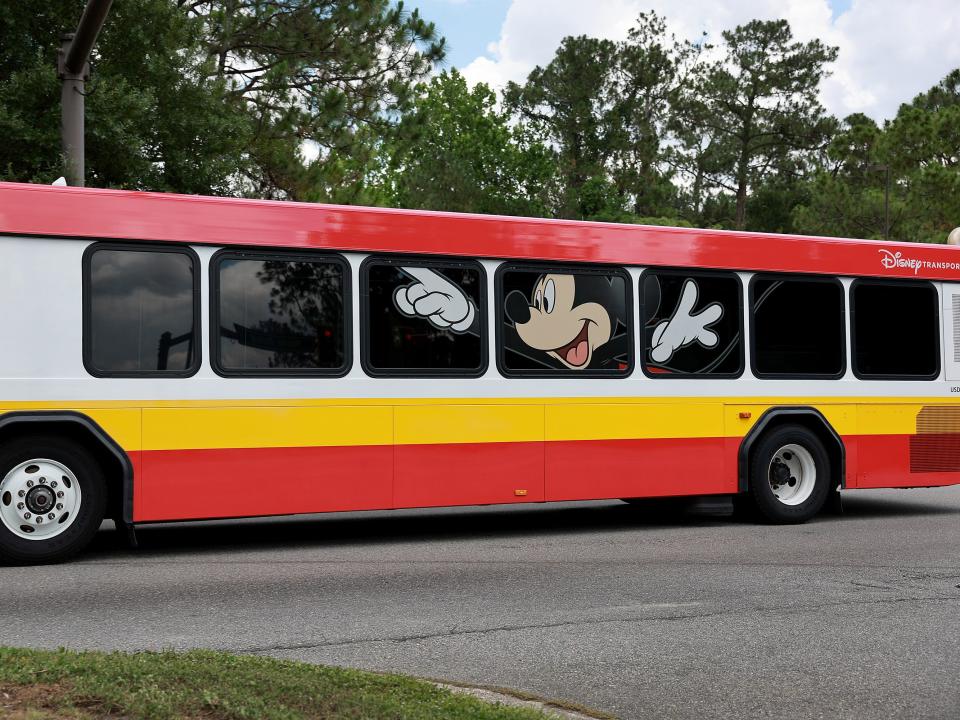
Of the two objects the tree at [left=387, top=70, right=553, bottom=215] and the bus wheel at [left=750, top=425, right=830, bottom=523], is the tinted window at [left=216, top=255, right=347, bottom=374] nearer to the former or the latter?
the bus wheel at [left=750, top=425, right=830, bottom=523]

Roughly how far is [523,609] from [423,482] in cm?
290

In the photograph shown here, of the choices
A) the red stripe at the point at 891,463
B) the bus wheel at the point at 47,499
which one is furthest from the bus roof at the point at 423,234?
the red stripe at the point at 891,463

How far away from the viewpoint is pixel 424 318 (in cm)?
1016

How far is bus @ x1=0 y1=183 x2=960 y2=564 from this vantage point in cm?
881

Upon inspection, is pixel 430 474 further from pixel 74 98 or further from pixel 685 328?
pixel 74 98

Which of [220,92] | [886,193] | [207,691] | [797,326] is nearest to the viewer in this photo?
[207,691]

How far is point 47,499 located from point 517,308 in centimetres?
421

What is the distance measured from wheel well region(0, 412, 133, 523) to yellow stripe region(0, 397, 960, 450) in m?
Result: 0.07

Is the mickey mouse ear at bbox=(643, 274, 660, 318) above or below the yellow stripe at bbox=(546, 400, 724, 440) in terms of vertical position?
above

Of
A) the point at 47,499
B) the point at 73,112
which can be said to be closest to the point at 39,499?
the point at 47,499

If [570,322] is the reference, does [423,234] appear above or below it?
above

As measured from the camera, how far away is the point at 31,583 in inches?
315

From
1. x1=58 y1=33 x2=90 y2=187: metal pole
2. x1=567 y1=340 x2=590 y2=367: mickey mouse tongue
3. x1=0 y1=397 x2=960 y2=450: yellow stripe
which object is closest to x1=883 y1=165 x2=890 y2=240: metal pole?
x1=0 y1=397 x2=960 y2=450: yellow stripe

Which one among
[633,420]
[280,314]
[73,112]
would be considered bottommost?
[633,420]
